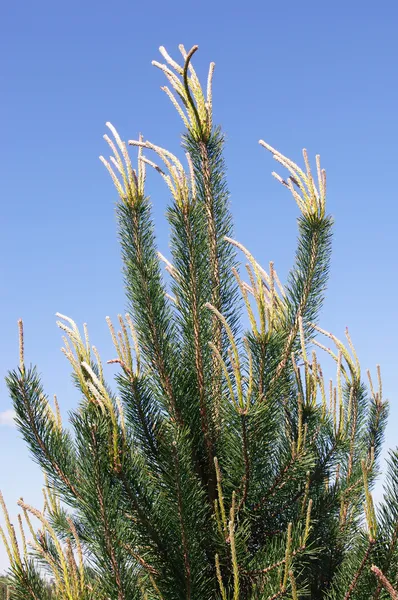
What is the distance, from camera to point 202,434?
12.6 ft

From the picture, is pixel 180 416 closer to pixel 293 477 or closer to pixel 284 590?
pixel 293 477

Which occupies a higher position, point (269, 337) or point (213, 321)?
point (213, 321)

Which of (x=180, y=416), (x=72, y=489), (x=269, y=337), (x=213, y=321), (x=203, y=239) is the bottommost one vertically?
(x=72, y=489)

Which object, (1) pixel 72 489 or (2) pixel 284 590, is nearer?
(2) pixel 284 590

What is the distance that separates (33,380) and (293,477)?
1.45 meters

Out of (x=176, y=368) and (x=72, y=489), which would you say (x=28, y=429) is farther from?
(x=176, y=368)

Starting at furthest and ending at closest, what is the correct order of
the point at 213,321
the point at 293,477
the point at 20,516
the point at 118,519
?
the point at 213,321 < the point at 293,477 < the point at 20,516 < the point at 118,519

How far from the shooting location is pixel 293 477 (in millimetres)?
3619

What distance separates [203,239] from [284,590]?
1.83 m

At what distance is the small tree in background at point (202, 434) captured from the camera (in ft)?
10.7

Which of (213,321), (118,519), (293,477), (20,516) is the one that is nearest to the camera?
(118,519)

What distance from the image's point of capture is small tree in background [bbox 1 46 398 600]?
10.7 feet

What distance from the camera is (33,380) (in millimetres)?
3631

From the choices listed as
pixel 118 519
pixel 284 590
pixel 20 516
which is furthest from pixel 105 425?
pixel 284 590
